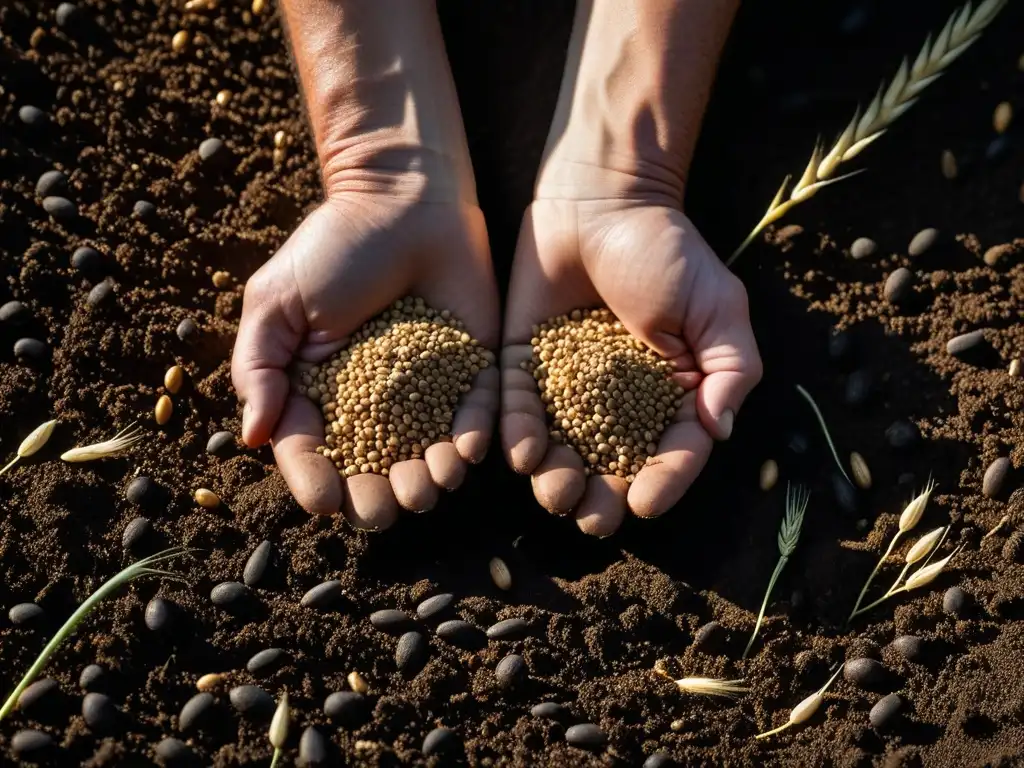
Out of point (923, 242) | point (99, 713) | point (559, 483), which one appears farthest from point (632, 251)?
point (99, 713)

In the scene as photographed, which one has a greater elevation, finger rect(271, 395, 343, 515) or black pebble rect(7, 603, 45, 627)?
finger rect(271, 395, 343, 515)

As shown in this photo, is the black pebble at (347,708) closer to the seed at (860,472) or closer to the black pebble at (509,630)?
the black pebble at (509,630)

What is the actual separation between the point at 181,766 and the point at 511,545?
0.84 meters

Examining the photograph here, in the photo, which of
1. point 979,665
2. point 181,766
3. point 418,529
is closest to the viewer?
point 181,766

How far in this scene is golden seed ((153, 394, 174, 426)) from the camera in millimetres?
2297

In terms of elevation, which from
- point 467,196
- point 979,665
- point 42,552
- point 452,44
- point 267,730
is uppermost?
point 452,44

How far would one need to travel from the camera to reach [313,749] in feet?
6.31

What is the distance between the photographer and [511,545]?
2.23 m

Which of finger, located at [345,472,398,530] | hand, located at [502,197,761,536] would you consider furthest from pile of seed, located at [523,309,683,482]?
finger, located at [345,472,398,530]

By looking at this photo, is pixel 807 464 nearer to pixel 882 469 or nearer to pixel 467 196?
pixel 882 469

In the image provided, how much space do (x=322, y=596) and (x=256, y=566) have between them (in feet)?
0.55

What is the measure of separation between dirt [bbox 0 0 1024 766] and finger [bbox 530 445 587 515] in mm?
177

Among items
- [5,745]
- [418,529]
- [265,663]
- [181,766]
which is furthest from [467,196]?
[5,745]

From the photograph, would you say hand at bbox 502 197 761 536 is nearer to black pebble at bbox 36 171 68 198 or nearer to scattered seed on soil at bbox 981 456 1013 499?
scattered seed on soil at bbox 981 456 1013 499
